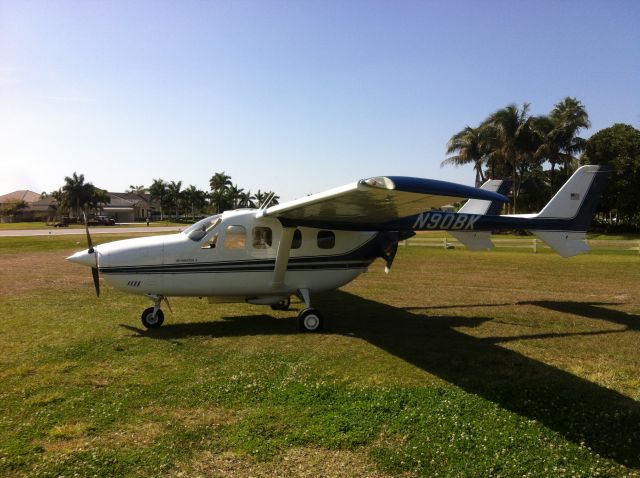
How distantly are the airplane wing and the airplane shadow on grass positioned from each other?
228 centimetres

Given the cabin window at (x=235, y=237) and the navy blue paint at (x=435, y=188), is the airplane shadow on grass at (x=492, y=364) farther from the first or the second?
the navy blue paint at (x=435, y=188)

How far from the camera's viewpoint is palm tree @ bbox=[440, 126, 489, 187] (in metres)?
52.5

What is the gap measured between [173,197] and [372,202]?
114 meters

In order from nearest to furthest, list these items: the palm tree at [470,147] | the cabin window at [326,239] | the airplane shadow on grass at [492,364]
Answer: the airplane shadow on grass at [492,364]
the cabin window at [326,239]
the palm tree at [470,147]

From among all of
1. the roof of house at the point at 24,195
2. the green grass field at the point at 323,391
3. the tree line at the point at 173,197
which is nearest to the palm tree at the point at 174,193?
the tree line at the point at 173,197

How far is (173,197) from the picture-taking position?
11494cm

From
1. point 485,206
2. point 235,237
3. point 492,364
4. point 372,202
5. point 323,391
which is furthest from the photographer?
point 485,206

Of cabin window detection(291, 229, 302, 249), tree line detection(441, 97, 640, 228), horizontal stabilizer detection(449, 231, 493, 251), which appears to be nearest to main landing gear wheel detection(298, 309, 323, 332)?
cabin window detection(291, 229, 302, 249)

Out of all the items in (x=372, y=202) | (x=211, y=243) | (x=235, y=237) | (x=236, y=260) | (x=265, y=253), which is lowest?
(x=236, y=260)

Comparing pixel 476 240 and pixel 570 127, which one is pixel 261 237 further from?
pixel 570 127

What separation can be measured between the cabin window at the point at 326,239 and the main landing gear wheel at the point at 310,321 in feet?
5.20

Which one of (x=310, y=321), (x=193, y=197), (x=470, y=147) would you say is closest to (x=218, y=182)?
(x=193, y=197)

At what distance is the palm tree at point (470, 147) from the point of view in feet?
172

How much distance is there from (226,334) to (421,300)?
5964 mm
